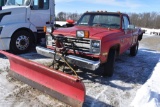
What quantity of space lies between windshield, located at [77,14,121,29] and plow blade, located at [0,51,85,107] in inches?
107

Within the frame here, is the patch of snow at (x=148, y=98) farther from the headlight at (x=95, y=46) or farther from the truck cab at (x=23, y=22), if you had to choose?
the truck cab at (x=23, y=22)

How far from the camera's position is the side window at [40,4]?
321 inches

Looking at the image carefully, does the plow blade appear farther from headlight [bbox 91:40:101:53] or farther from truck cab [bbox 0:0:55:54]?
truck cab [bbox 0:0:55:54]

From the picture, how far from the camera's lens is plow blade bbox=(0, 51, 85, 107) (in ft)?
13.0

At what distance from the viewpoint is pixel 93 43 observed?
5.32m

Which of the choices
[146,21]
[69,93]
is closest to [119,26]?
[69,93]

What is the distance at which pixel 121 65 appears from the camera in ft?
25.1

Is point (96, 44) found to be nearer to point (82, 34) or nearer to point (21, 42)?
point (82, 34)

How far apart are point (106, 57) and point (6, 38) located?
12.9 feet

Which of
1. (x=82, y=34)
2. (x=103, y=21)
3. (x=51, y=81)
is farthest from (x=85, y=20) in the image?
(x=51, y=81)

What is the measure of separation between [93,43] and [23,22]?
396cm

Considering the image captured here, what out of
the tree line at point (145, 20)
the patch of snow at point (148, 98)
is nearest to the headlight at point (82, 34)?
the patch of snow at point (148, 98)

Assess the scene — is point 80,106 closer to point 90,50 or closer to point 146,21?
point 90,50

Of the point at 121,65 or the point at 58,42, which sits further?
the point at 121,65
